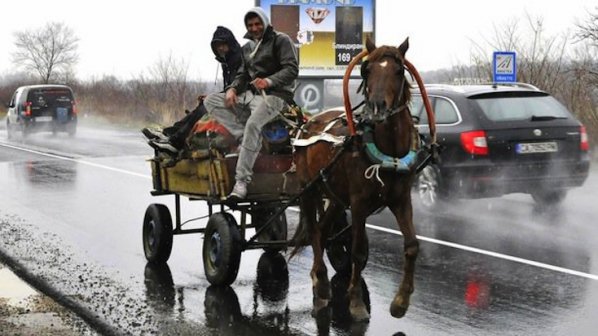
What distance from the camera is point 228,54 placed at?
852cm

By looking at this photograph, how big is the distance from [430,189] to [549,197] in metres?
1.78

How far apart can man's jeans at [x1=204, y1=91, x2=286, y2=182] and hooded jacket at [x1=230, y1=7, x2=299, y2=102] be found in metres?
0.14

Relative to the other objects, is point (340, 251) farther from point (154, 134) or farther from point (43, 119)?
point (43, 119)

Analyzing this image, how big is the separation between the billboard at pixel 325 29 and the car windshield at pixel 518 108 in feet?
40.1

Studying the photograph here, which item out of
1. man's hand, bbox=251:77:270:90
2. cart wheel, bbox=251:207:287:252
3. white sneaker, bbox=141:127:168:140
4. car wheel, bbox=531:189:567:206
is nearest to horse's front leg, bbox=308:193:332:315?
man's hand, bbox=251:77:270:90

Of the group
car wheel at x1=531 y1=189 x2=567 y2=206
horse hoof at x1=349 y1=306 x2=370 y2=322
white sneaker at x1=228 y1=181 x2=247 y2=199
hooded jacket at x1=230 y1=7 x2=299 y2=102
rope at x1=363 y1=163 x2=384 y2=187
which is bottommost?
car wheel at x1=531 y1=189 x2=567 y2=206

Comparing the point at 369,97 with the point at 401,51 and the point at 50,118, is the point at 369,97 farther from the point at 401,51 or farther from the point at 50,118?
the point at 50,118

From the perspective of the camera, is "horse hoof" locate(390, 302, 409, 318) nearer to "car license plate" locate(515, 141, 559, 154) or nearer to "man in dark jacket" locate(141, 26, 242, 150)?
"man in dark jacket" locate(141, 26, 242, 150)

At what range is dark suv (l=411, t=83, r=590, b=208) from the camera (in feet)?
39.9

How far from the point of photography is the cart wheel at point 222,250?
767 cm

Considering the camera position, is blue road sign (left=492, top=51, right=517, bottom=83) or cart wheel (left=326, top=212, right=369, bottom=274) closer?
cart wheel (left=326, top=212, right=369, bottom=274)

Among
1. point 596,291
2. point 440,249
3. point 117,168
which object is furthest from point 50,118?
point 596,291

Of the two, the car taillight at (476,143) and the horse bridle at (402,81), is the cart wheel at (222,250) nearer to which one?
the horse bridle at (402,81)

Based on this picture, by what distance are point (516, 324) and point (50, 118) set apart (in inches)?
1237
